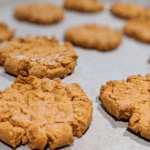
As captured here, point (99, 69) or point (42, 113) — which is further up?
point (42, 113)

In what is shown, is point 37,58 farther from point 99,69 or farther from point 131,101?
point 131,101

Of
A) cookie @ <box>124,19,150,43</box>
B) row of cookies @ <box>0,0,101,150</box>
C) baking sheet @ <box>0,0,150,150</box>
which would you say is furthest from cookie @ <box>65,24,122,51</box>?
row of cookies @ <box>0,0,101,150</box>

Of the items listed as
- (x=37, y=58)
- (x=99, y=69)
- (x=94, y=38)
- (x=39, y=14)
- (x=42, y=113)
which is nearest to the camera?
(x=42, y=113)

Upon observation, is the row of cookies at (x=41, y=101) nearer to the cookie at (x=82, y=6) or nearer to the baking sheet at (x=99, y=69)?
the baking sheet at (x=99, y=69)

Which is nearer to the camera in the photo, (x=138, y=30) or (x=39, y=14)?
(x=138, y=30)

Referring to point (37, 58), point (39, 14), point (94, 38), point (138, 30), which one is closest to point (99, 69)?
point (94, 38)

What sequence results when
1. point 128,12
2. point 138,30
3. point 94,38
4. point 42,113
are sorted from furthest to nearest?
point 128,12 < point 138,30 < point 94,38 < point 42,113
